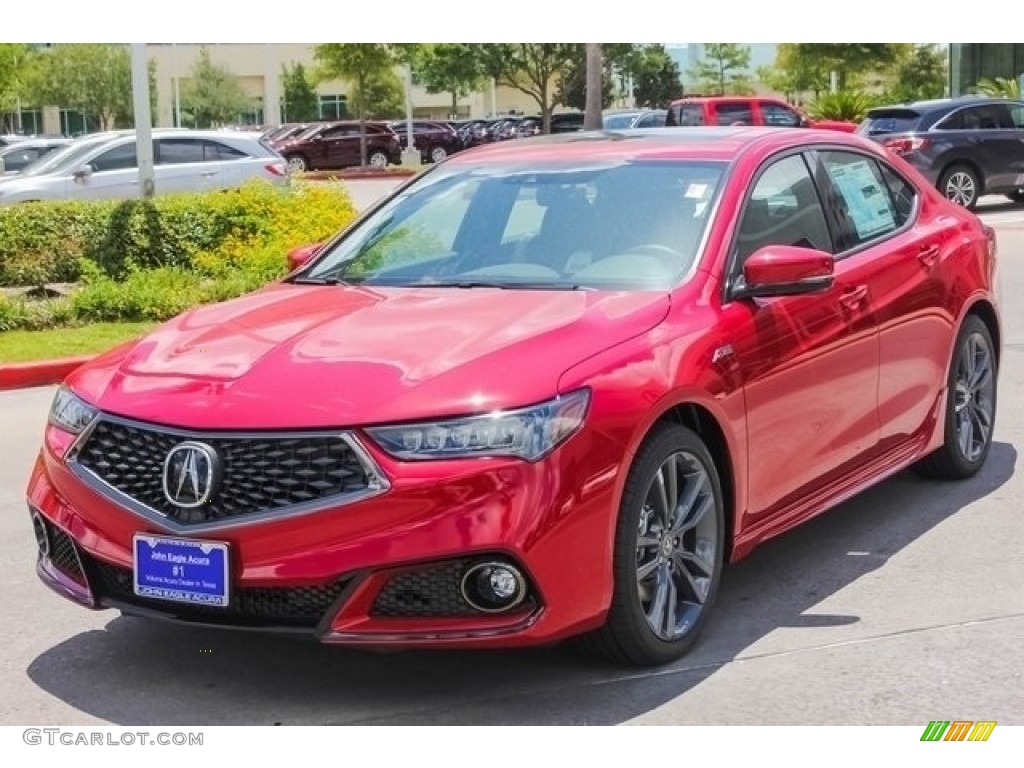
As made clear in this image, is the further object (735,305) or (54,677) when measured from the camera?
(735,305)

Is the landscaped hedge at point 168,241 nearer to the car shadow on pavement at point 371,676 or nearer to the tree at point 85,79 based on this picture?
the car shadow on pavement at point 371,676

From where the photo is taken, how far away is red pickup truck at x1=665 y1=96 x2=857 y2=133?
2969cm

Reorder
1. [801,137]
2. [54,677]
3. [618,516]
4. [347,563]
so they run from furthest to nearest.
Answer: [801,137]
[54,677]
[618,516]
[347,563]

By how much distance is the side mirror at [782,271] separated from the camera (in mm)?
5086

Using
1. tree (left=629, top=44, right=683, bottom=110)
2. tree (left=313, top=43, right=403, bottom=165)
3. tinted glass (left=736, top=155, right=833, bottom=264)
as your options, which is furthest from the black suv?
tree (left=629, top=44, right=683, bottom=110)

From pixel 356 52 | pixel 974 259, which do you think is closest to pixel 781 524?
pixel 974 259

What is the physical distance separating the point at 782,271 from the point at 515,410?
1340mm

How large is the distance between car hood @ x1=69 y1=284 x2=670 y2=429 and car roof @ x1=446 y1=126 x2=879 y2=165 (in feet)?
3.08

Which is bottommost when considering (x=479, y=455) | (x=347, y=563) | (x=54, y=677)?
(x=54, y=677)

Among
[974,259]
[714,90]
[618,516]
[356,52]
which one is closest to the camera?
[618,516]

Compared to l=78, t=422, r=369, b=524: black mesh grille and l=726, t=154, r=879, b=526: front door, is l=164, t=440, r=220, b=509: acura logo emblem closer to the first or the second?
l=78, t=422, r=369, b=524: black mesh grille

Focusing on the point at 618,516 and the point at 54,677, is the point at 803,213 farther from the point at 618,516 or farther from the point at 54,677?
the point at 54,677

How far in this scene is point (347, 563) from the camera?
4.08 m

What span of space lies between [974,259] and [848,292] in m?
1.42
